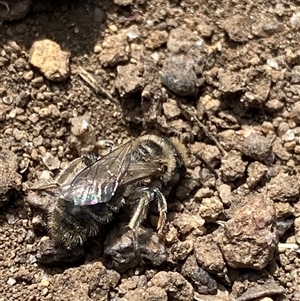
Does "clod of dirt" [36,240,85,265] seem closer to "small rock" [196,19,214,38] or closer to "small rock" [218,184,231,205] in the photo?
"small rock" [218,184,231,205]

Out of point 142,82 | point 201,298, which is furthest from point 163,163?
point 201,298

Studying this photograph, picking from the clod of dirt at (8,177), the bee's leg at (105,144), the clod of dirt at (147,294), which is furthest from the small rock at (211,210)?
the clod of dirt at (8,177)

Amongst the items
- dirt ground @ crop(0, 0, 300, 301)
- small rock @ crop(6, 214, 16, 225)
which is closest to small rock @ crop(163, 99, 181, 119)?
dirt ground @ crop(0, 0, 300, 301)

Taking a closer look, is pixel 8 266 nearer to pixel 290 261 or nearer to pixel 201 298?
pixel 201 298

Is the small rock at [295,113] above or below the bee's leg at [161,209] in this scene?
above

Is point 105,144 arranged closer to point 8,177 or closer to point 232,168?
point 8,177

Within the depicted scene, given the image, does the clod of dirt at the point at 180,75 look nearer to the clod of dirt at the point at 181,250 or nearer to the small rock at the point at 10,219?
the clod of dirt at the point at 181,250

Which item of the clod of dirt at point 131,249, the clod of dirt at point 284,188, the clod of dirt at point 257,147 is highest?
the clod of dirt at point 257,147

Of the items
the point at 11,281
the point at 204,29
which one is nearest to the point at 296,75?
the point at 204,29

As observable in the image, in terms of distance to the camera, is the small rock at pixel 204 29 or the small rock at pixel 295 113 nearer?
the small rock at pixel 295 113
